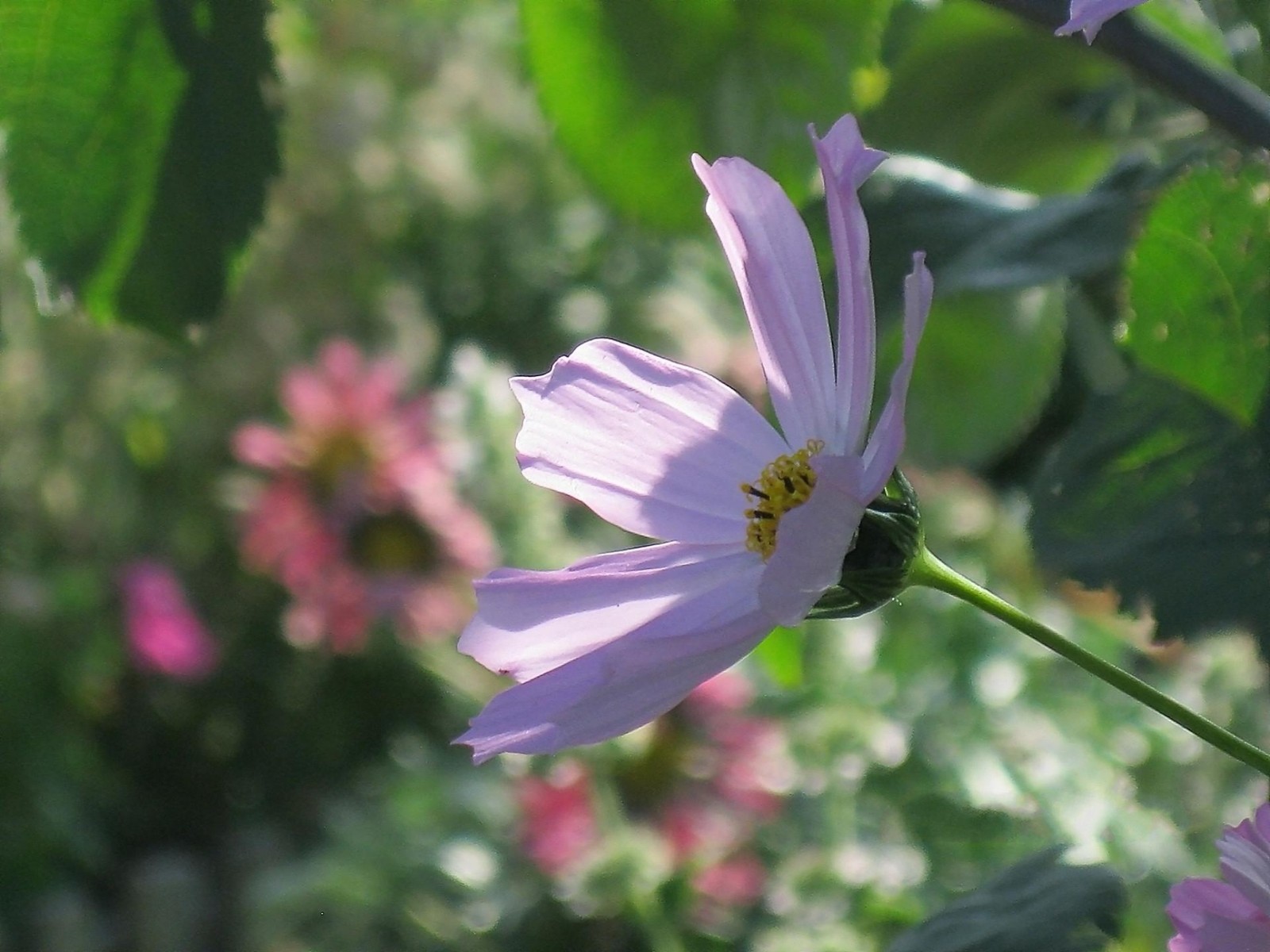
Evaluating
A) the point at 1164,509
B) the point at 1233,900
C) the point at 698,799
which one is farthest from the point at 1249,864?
the point at 698,799

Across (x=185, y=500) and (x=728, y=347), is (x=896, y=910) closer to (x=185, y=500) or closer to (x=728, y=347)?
(x=728, y=347)

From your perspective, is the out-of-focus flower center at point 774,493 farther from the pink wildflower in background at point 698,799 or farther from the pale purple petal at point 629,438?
the pink wildflower in background at point 698,799

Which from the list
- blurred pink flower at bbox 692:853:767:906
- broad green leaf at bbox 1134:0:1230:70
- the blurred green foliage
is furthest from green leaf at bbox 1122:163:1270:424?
blurred pink flower at bbox 692:853:767:906

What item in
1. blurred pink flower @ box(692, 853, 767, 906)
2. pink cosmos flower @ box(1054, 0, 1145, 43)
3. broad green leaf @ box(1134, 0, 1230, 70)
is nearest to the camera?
pink cosmos flower @ box(1054, 0, 1145, 43)

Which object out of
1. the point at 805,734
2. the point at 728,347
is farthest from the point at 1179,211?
the point at 728,347

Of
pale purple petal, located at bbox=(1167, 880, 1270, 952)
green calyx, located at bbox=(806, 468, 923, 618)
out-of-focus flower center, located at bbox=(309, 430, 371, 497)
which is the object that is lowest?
out-of-focus flower center, located at bbox=(309, 430, 371, 497)

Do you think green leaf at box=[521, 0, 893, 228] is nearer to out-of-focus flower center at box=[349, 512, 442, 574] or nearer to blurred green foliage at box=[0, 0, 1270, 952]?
blurred green foliage at box=[0, 0, 1270, 952]
